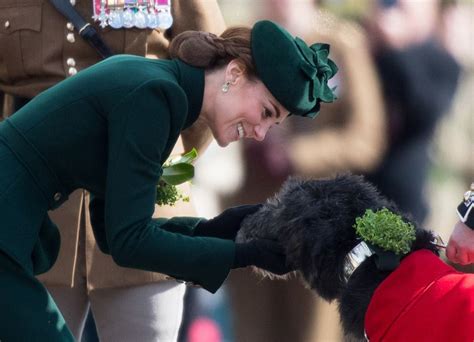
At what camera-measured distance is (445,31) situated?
427 centimetres

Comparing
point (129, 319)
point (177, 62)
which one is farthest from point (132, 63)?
point (129, 319)

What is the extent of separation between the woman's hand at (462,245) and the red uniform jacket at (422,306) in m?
0.38

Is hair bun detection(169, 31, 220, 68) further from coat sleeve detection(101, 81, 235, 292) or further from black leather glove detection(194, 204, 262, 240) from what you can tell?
black leather glove detection(194, 204, 262, 240)

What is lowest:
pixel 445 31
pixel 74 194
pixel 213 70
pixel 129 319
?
pixel 129 319

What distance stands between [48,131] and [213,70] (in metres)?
0.48

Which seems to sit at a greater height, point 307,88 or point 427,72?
point 307,88

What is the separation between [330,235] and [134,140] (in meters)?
0.59

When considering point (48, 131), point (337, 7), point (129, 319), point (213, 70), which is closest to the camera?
point (48, 131)

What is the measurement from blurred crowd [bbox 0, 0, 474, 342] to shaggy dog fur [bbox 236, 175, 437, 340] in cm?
141

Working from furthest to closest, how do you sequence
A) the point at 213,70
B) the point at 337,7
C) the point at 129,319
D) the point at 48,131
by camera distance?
the point at 337,7 < the point at 129,319 < the point at 213,70 < the point at 48,131

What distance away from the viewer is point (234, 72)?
8.98 feet

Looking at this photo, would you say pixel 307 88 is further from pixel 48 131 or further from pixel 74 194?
pixel 74 194

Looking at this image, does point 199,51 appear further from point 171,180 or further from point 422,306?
point 422,306

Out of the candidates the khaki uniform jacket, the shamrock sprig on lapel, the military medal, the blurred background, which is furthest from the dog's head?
the blurred background
